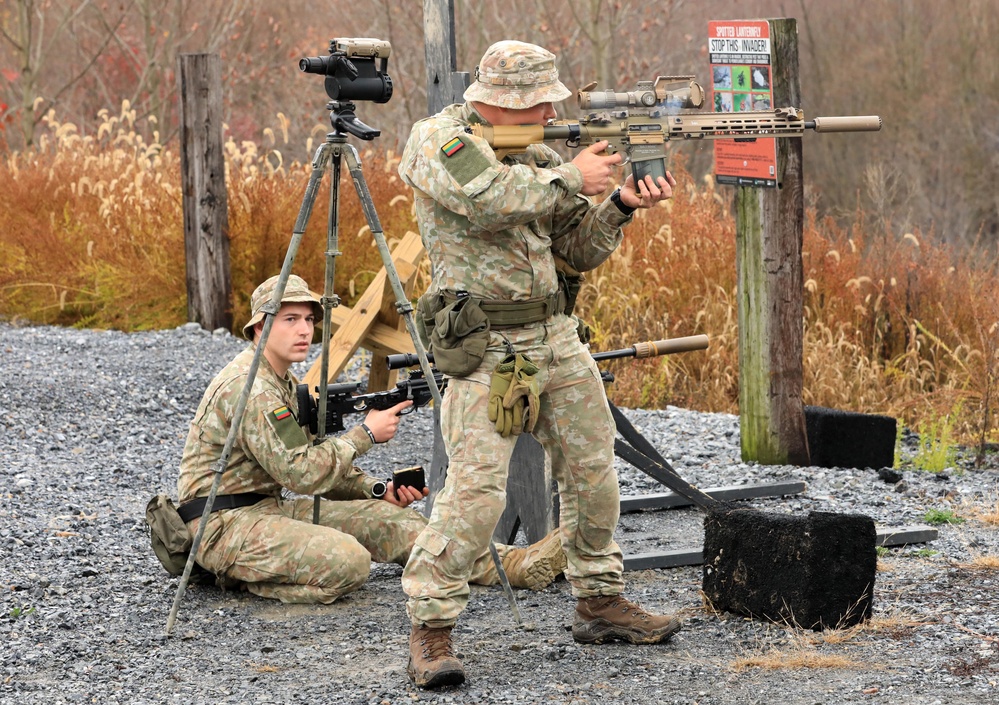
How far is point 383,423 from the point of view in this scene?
15.7 ft

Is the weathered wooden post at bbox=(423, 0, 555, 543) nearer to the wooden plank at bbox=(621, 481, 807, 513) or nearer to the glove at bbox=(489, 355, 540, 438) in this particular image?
the wooden plank at bbox=(621, 481, 807, 513)

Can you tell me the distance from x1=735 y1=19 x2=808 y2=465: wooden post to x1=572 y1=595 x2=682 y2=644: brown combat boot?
2.58 meters

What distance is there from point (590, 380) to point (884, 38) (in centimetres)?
1426

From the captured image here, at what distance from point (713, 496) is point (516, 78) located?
2838mm

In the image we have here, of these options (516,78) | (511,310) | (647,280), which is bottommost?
(647,280)

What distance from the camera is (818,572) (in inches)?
168

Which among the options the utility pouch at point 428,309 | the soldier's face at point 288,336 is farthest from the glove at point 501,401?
the soldier's face at point 288,336

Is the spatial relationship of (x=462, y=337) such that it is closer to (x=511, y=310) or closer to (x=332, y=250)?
(x=511, y=310)

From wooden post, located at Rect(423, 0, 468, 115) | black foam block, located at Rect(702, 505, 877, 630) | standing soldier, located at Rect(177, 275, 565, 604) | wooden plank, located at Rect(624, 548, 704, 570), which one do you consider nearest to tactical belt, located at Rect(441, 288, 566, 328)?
standing soldier, located at Rect(177, 275, 565, 604)

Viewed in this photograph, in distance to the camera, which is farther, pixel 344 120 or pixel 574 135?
pixel 344 120

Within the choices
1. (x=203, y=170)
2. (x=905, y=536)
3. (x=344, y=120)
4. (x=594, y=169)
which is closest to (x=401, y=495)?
(x=344, y=120)

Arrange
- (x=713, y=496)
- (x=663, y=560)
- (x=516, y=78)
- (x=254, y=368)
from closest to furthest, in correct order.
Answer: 1. (x=516, y=78)
2. (x=254, y=368)
3. (x=663, y=560)
4. (x=713, y=496)

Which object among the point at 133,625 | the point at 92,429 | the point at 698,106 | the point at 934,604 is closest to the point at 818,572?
the point at 934,604

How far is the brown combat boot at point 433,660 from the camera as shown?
152 inches
